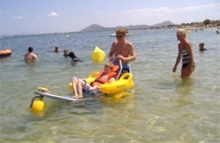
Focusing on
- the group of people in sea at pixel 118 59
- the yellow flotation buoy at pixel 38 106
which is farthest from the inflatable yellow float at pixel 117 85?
the yellow flotation buoy at pixel 38 106

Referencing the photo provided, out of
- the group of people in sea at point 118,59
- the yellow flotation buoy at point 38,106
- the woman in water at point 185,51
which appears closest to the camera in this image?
the yellow flotation buoy at point 38,106


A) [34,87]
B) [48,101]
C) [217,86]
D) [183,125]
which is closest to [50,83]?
[34,87]

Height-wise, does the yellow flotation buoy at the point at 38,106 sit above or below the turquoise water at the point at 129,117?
above

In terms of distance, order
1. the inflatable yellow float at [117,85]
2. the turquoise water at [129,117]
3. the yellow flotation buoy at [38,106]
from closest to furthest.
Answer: the turquoise water at [129,117]
the yellow flotation buoy at [38,106]
the inflatable yellow float at [117,85]

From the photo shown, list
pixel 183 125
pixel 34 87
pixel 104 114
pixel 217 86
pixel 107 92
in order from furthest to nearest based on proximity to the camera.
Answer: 1. pixel 34 87
2. pixel 217 86
3. pixel 107 92
4. pixel 104 114
5. pixel 183 125

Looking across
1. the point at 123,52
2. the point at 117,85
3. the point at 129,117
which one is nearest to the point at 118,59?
the point at 123,52

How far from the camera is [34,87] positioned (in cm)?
977

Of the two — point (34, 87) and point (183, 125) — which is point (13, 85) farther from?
point (183, 125)

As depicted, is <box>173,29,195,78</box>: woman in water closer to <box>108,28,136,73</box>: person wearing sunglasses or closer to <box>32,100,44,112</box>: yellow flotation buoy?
<box>108,28,136,73</box>: person wearing sunglasses

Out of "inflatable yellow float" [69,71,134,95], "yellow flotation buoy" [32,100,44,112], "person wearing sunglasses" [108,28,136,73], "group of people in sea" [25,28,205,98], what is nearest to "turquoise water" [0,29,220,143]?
"yellow flotation buoy" [32,100,44,112]

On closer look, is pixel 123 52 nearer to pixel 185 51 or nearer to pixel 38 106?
pixel 185 51

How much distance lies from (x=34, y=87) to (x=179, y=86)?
14.4ft

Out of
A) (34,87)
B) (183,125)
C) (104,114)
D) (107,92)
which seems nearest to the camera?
(183,125)

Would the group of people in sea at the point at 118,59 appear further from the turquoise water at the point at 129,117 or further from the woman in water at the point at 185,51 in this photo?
the turquoise water at the point at 129,117
